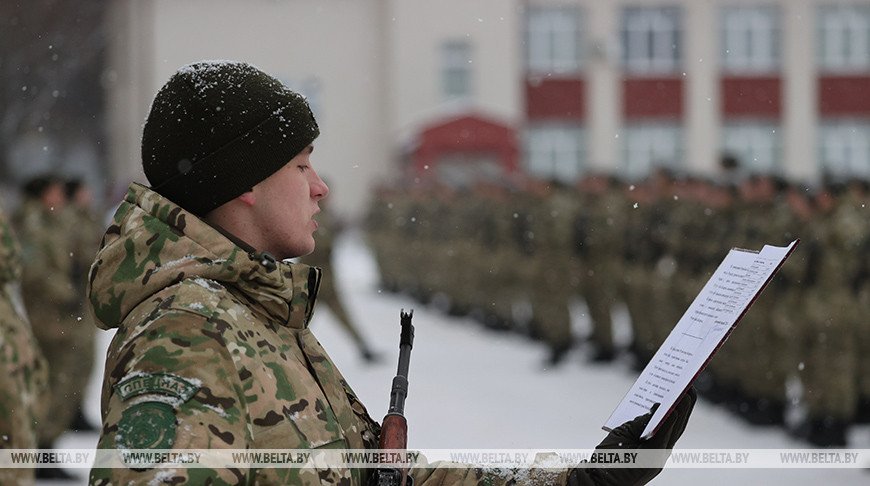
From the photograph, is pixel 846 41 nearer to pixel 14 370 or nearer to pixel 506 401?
pixel 506 401

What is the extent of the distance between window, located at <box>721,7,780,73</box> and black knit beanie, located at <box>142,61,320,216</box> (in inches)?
843

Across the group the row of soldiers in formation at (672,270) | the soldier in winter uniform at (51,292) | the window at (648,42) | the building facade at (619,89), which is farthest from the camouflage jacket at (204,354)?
the window at (648,42)

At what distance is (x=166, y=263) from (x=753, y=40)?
77.8ft

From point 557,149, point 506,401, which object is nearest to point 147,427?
point 506,401

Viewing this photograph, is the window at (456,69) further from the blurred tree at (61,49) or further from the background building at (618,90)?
the blurred tree at (61,49)

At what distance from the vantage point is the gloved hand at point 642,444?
1.50m

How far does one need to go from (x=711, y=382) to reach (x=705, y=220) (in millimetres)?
1100

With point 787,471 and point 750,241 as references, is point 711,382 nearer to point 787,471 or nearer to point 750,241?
point 750,241

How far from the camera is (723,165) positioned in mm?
8469

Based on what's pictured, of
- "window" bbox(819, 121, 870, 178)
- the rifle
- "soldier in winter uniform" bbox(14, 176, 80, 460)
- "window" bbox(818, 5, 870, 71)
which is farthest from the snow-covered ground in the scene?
"window" bbox(818, 5, 870, 71)

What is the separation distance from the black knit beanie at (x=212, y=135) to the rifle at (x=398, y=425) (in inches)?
12.6

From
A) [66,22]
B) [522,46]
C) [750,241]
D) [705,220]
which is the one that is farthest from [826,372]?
[522,46]

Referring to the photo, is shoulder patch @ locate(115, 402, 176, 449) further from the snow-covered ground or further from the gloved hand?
the snow-covered ground

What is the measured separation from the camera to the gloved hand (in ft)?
4.93
